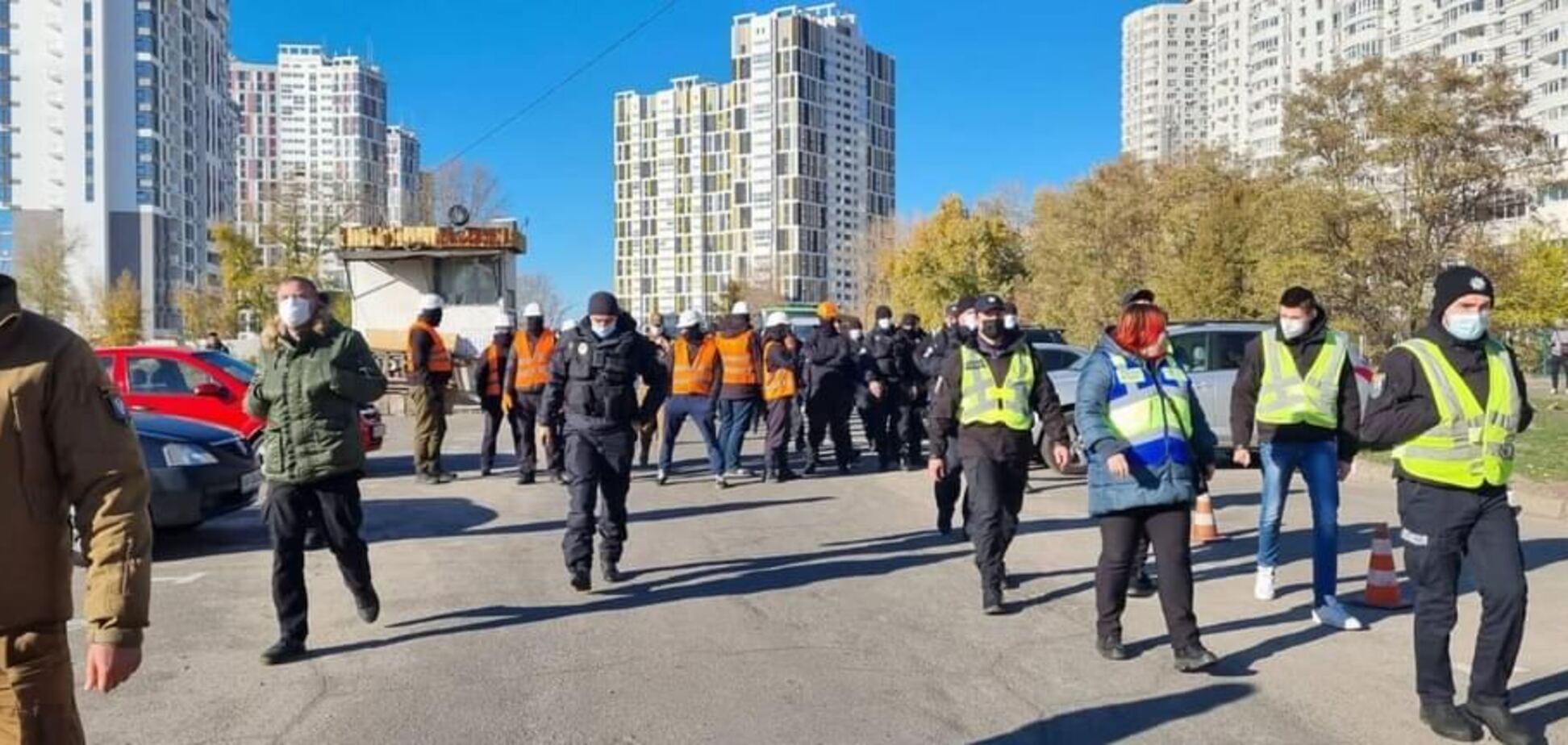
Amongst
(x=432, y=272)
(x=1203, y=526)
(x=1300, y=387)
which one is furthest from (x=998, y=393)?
(x=432, y=272)

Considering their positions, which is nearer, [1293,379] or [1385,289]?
[1293,379]

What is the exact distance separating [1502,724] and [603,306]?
17.7 ft

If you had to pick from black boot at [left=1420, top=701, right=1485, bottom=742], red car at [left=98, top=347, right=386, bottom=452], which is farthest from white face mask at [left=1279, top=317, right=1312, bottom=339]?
red car at [left=98, top=347, right=386, bottom=452]

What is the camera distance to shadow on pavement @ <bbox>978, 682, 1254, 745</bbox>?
16.0ft

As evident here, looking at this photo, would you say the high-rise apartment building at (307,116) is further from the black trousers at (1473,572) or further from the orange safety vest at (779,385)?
the black trousers at (1473,572)

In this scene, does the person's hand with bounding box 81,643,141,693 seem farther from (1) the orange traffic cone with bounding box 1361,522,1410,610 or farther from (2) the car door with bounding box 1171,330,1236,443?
(2) the car door with bounding box 1171,330,1236,443

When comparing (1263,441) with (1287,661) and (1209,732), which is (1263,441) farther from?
(1209,732)

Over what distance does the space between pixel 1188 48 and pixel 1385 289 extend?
539 ft

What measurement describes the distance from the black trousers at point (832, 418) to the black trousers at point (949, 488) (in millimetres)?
4246

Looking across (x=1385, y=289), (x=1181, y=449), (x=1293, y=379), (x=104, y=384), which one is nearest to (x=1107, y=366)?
(x=1181, y=449)

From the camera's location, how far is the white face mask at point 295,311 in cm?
620

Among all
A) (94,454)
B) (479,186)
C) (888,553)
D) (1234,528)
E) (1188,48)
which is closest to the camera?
(94,454)

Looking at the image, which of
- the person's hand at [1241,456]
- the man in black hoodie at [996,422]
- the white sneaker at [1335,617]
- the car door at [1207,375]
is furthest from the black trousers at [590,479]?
the car door at [1207,375]

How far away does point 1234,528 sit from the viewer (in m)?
10.0
